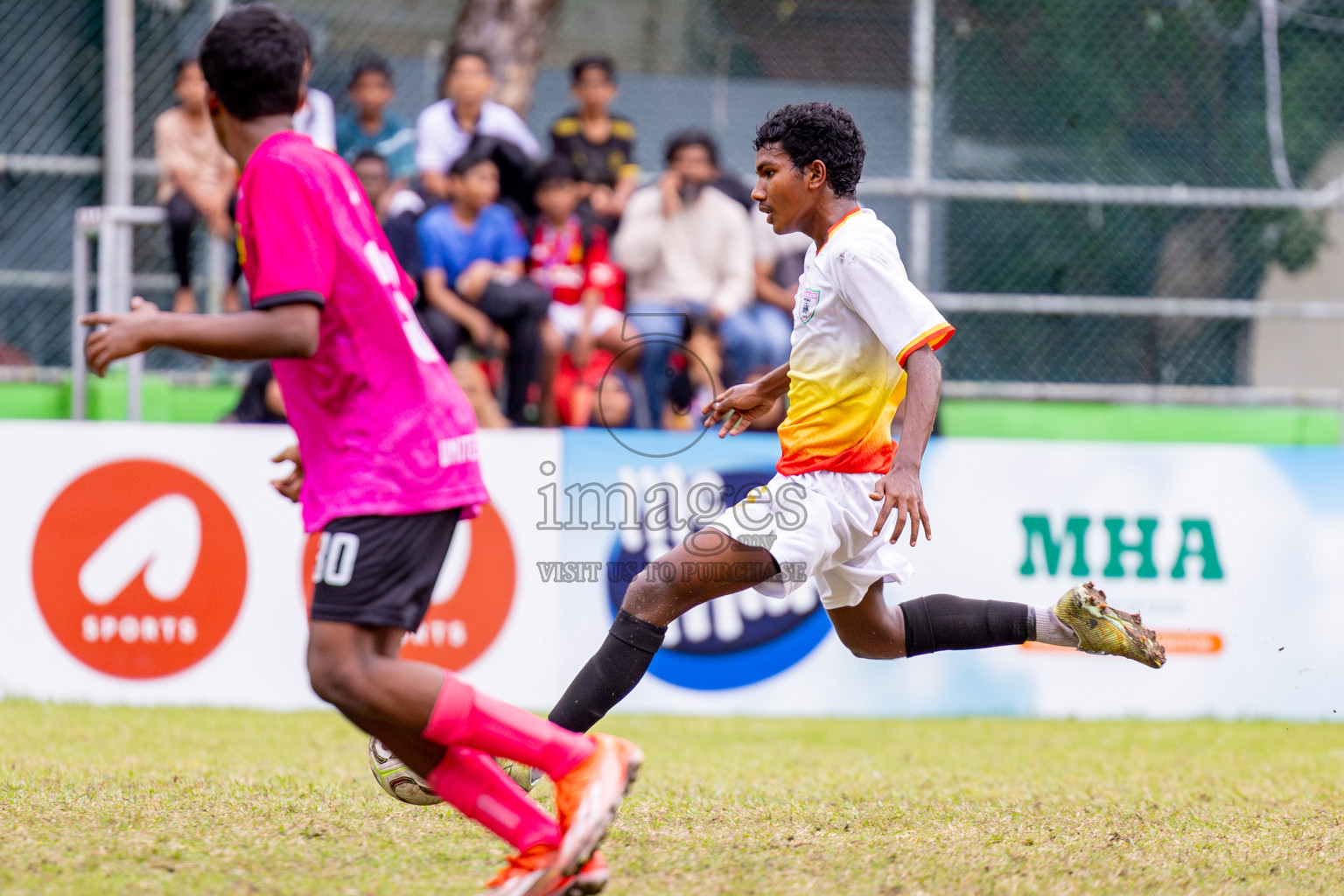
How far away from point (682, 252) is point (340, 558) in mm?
5878

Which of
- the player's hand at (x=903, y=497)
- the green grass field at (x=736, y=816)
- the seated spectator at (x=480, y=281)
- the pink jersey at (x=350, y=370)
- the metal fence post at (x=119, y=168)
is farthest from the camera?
the seated spectator at (x=480, y=281)

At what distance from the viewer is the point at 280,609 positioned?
7492mm

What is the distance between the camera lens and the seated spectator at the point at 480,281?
852cm

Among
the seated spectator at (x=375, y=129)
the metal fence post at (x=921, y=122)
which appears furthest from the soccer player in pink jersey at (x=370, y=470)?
the metal fence post at (x=921, y=122)

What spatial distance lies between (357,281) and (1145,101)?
8.17 m

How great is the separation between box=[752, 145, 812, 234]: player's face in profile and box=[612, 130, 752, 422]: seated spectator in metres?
4.37

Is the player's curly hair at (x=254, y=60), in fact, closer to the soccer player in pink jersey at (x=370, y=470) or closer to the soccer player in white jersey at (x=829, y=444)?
the soccer player in pink jersey at (x=370, y=470)

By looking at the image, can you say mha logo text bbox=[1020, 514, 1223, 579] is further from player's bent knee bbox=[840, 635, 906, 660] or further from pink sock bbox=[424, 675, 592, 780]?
pink sock bbox=[424, 675, 592, 780]

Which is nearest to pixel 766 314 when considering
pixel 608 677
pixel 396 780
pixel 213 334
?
pixel 608 677

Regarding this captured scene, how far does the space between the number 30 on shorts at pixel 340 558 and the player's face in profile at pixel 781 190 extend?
172 centimetres

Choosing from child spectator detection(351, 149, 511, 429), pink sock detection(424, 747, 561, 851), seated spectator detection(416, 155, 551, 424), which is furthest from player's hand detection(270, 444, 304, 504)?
Result: seated spectator detection(416, 155, 551, 424)

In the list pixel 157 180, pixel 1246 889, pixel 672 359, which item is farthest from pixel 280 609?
pixel 1246 889

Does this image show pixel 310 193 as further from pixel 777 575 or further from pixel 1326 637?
pixel 1326 637

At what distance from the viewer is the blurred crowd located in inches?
338
